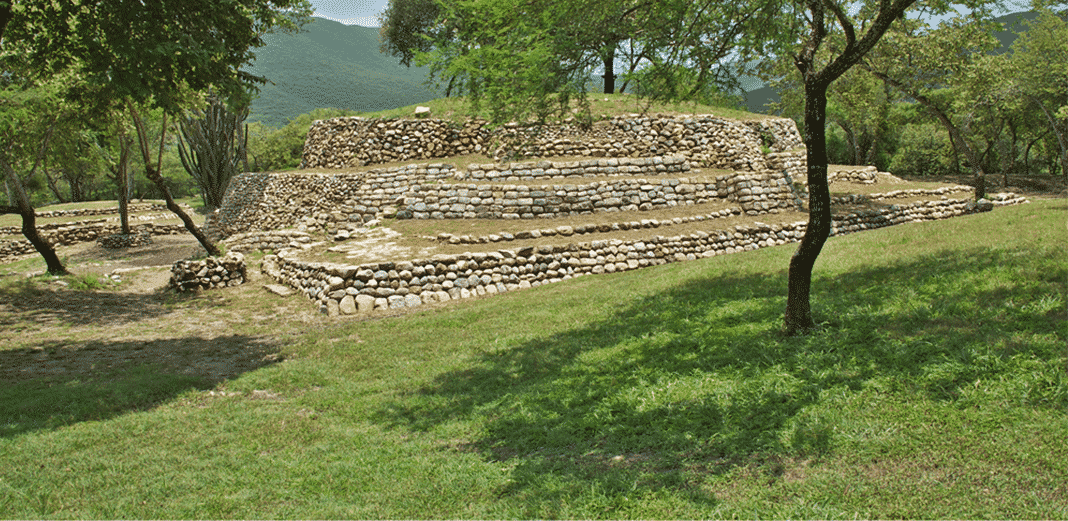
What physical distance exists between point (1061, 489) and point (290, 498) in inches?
211

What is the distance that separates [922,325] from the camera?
584 cm

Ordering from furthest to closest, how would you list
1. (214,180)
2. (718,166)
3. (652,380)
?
(214,180) → (718,166) → (652,380)

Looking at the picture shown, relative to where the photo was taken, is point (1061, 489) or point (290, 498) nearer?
point (1061, 489)

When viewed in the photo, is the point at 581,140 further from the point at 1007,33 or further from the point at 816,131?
the point at 1007,33

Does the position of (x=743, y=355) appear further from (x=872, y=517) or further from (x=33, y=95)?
(x=33, y=95)

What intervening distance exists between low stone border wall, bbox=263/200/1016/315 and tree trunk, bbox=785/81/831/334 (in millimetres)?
8651

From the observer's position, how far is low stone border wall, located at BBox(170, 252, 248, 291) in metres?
16.2

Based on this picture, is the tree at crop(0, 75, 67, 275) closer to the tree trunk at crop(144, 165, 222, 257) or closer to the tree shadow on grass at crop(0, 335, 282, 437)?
the tree trunk at crop(144, 165, 222, 257)

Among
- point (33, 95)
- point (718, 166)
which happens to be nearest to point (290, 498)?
point (33, 95)

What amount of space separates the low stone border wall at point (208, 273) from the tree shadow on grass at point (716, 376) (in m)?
12.3

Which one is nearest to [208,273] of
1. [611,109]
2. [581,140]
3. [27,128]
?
[27,128]

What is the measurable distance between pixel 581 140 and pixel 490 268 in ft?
37.4

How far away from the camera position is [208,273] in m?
16.5

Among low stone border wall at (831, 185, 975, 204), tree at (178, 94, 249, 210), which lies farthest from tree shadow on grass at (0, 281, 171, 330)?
tree at (178, 94, 249, 210)
